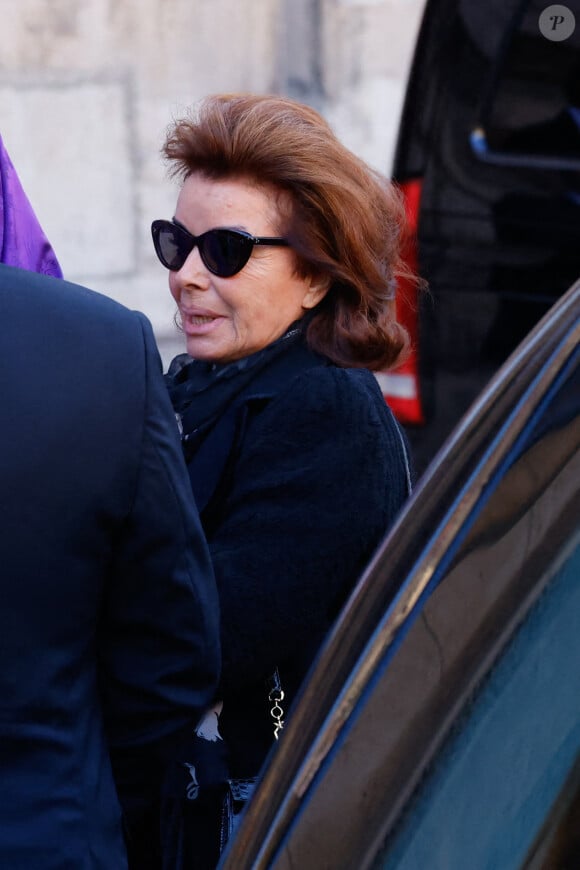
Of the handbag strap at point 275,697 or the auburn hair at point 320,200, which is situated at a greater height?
the auburn hair at point 320,200

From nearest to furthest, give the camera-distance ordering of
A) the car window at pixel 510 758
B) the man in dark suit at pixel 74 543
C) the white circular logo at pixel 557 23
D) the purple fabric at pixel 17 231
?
1. the car window at pixel 510 758
2. the man in dark suit at pixel 74 543
3. the purple fabric at pixel 17 231
4. the white circular logo at pixel 557 23

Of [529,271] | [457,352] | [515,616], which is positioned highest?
[515,616]

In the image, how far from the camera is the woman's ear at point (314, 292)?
1944mm

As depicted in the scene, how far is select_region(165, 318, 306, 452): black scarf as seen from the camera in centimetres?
185

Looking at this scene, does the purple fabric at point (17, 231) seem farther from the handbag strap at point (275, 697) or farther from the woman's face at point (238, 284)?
the handbag strap at point (275, 697)

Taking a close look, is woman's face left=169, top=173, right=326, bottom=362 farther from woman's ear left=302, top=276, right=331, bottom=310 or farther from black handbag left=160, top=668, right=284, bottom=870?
black handbag left=160, top=668, right=284, bottom=870

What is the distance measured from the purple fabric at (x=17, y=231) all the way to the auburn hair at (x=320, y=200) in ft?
0.89

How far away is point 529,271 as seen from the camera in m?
3.46

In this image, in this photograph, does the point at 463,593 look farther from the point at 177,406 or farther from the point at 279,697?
the point at 177,406

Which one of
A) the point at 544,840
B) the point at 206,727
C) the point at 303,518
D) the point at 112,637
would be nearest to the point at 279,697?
the point at 206,727

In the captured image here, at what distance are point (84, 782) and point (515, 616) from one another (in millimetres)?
527

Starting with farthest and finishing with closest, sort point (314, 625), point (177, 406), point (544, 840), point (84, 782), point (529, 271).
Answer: point (529, 271), point (177, 406), point (314, 625), point (84, 782), point (544, 840)

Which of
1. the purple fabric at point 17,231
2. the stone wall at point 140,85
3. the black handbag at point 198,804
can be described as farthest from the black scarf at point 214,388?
the stone wall at point 140,85

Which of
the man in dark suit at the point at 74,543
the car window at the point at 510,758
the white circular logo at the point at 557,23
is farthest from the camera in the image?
the white circular logo at the point at 557,23
